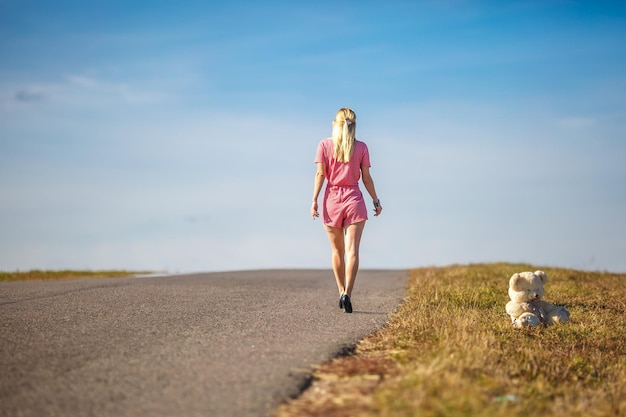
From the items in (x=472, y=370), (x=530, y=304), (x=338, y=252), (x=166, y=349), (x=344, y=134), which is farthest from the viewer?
(x=338, y=252)

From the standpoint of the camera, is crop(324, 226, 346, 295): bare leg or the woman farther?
crop(324, 226, 346, 295): bare leg

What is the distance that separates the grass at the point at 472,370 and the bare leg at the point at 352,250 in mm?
803

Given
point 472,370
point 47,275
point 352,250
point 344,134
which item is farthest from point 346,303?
point 47,275

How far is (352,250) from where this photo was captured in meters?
9.05

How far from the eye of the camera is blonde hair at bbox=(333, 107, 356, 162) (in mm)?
8984

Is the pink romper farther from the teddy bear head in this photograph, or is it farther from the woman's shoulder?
the teddy bear head

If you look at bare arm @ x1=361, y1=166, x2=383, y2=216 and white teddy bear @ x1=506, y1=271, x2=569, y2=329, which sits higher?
bare arm @ x1=361, y1=166, x2=383, y2=216

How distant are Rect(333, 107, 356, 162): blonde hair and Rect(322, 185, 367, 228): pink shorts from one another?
1.49 feet

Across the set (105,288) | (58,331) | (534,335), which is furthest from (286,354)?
(105,288)

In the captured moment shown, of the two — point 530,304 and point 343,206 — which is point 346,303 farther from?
point 530,304

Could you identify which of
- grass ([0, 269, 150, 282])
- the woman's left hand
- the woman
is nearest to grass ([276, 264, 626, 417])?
the woman

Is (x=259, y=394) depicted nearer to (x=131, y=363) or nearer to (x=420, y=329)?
(x=131, y=363)

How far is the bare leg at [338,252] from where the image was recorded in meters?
9.26

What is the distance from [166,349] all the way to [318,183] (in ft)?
12.7
